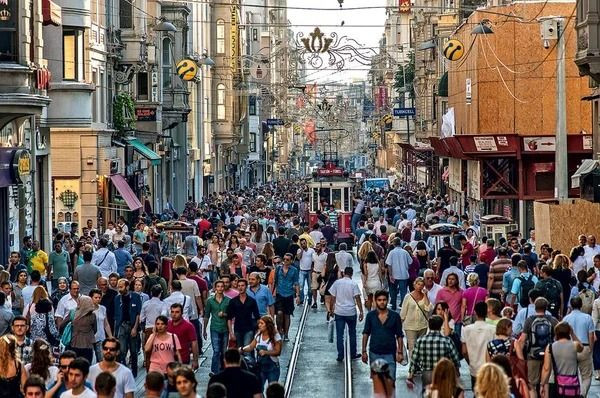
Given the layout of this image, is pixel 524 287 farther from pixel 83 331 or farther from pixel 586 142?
pixel 586 142

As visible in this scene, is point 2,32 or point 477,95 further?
point 477,95

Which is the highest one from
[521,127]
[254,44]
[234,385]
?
[254,44]

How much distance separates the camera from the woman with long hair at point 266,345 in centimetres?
1731

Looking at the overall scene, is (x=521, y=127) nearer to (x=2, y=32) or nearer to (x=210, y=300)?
(x=2, y=32)

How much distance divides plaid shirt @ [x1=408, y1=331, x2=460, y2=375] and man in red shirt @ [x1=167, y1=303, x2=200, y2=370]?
10.7 feet

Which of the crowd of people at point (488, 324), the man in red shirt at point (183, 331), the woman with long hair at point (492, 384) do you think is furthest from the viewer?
the man in red shirt at point (183, 331)

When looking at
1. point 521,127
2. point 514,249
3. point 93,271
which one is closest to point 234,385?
point 93,271

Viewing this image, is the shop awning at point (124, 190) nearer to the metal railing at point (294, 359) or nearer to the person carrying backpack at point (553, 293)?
the metal railing at point (294, 359)

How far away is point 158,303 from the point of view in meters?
20.6

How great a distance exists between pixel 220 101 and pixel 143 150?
1424 inches

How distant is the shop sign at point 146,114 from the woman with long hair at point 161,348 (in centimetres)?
4202

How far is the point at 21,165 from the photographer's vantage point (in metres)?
36.7

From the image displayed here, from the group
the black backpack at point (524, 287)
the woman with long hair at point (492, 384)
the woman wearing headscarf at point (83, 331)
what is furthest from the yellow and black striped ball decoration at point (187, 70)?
the woman with long hair at point (492, 384)

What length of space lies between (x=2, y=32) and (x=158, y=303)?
1593cm
